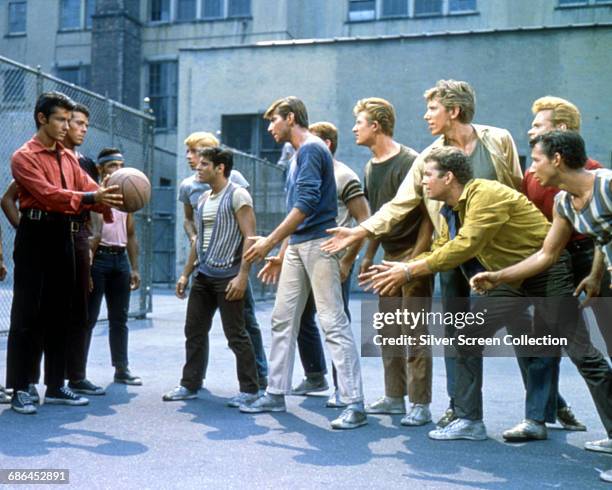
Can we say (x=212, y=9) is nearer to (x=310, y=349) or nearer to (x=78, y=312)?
(x=310, y=349)

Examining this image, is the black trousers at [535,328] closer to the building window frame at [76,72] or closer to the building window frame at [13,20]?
the building window frame at [76,72]

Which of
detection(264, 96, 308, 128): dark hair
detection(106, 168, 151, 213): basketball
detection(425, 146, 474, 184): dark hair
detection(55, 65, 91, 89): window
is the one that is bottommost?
detection(106, 168, 151, 213): basketball

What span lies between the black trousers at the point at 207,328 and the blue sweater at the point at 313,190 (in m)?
0.86

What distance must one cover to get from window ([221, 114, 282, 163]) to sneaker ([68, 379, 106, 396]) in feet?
63.3

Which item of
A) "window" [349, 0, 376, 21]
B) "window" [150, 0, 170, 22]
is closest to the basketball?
"window" [349, 0, 376, 21]

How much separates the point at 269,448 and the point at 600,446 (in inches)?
74.2

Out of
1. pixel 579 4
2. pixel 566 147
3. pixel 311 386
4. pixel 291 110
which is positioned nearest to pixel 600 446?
pixel 566 147

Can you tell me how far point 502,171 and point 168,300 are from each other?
13393 millimetres

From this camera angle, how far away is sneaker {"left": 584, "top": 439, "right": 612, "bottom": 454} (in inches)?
187

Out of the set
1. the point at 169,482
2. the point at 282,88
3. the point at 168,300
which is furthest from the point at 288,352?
the point at 282,88

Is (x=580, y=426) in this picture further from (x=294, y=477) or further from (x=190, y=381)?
(x=190, y=381)

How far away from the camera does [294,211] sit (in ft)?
17.9

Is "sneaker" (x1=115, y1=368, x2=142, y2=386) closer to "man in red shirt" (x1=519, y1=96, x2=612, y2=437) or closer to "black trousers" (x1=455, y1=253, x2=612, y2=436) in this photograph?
"black trousers" (x1=455, y1=253, x2=612, y2=436)

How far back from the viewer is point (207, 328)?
256 inches
